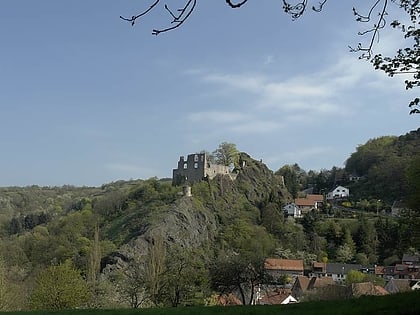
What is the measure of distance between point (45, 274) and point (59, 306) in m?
3.10

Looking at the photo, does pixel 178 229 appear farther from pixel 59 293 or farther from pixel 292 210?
pixel 59 293

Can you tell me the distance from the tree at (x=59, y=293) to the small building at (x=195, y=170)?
73.9 metres

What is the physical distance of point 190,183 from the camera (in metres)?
106

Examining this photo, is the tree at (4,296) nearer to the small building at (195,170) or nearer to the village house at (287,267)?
the village house at (287,267)

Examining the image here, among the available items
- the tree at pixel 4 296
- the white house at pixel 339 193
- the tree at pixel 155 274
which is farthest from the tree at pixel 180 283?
the white house at pixel 339 193

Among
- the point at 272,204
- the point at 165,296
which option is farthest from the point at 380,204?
the point at 165,296

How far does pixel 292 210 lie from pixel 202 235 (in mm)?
29657

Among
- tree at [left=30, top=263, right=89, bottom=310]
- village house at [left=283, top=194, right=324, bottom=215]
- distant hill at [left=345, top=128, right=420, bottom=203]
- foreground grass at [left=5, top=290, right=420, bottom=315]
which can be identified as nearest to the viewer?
foreground grass at [left=5, top=290, right=420, bottom=315]

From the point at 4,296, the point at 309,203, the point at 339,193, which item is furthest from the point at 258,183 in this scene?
the point at 4,296

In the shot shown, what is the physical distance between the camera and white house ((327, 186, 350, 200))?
128863 mm

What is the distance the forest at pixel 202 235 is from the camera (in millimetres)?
40812

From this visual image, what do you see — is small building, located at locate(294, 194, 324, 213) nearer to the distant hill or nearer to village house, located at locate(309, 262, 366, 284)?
the distant hill

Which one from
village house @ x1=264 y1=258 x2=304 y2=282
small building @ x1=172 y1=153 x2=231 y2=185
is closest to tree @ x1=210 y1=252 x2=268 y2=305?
village house @ x1=264 y1=258 x2=304 y2=282

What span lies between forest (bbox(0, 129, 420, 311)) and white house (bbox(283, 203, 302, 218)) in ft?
5.61
